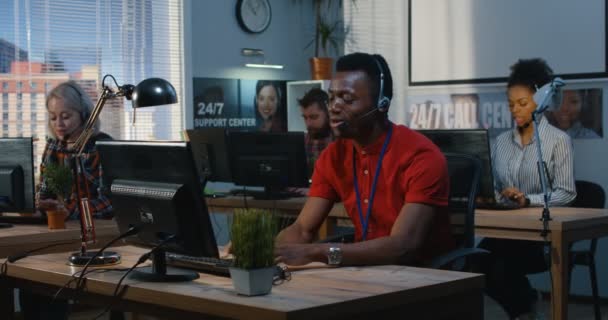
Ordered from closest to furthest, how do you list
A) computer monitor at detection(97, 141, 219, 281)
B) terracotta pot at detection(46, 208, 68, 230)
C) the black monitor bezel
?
computer monitor at detection(97, 141, 219, 281)
terracotta pot at detection(46, 208, 68, 230)
the black monitor bezel

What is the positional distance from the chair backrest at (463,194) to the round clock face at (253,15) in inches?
184

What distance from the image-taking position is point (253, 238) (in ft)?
7.05

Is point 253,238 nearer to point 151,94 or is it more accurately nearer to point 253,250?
point 253,250

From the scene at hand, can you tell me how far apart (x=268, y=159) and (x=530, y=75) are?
63.7 inches

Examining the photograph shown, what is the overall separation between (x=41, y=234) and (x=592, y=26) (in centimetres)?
379

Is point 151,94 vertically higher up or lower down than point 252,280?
higher up

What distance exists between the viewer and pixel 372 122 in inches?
123

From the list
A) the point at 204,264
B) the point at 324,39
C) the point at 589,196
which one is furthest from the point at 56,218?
the point at 324,39

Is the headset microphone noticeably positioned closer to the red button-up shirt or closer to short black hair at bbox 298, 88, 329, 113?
the red button-up shirt

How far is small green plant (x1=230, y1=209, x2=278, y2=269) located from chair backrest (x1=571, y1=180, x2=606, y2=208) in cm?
345

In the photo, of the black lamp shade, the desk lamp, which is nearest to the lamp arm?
the desk lamp

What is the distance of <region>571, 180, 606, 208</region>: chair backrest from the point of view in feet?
17.2

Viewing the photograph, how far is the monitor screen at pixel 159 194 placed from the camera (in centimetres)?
238

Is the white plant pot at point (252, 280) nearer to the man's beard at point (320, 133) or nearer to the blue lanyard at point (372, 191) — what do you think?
the blue lanyard at point (372, 191)
